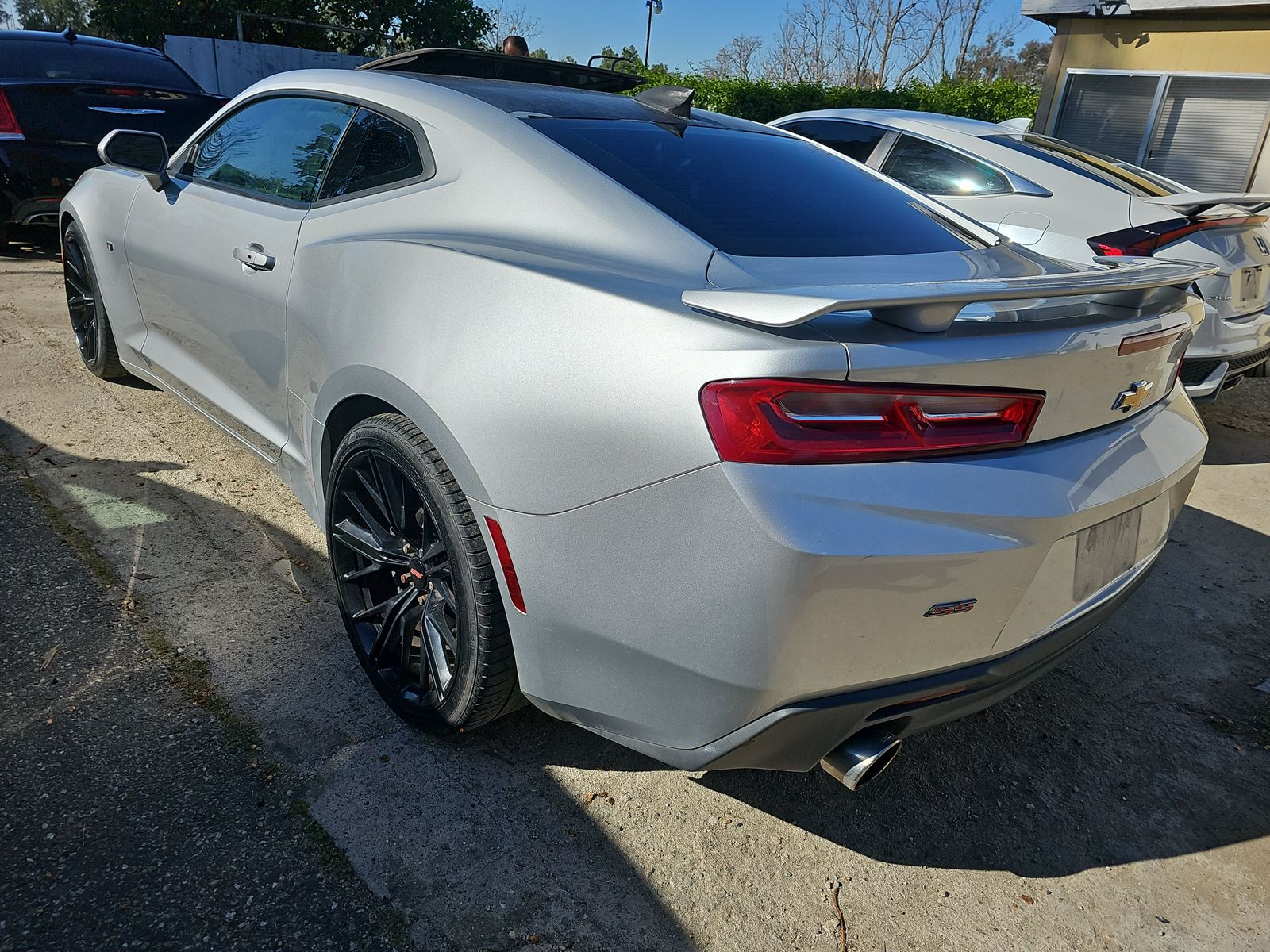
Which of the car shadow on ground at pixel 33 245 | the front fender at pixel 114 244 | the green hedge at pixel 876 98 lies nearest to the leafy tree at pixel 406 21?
the green hedge at pixel 876 98

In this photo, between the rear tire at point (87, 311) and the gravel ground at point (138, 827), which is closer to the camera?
the gravel ground at point (138, 827)

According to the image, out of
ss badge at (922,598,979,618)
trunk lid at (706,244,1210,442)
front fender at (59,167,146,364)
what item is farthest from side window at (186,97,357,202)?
ss badge at (922,598,979,618)

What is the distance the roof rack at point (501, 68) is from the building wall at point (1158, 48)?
9.87 m

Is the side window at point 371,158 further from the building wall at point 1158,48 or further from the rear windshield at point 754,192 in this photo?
the building wall at point 1158,48

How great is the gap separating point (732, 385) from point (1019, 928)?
129cm

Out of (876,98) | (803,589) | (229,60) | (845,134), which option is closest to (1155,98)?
(876,98)

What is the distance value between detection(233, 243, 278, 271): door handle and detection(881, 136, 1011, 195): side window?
12.7 ft

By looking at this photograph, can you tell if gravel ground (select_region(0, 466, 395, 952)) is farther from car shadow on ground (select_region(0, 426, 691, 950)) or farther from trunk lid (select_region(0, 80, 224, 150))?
trunk lid (select_region(0, 80, 224, 150))

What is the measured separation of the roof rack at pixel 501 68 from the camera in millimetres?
2807

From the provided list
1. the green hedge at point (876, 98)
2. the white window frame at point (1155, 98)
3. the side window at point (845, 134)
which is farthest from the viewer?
the green hedge at point (876, 98)

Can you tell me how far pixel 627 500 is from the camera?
1.55 m

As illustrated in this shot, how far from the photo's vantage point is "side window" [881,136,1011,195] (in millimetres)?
5070

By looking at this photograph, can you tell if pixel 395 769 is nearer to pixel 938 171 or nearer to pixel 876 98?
pixel 938 171

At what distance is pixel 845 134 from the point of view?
5.75 m
